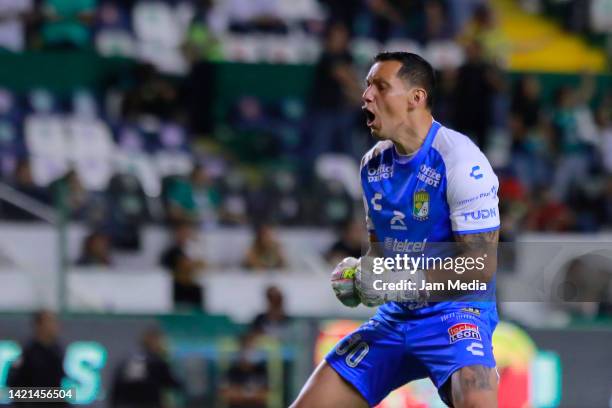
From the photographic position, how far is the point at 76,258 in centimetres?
1027

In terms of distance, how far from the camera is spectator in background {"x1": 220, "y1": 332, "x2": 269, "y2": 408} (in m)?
9.91

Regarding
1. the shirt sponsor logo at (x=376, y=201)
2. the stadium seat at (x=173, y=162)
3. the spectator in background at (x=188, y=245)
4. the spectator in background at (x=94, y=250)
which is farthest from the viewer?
the stadium seat at (x=173, y=162)

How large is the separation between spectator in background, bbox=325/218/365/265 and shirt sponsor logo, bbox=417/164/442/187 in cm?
518

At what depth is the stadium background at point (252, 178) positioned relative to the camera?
1001 cm

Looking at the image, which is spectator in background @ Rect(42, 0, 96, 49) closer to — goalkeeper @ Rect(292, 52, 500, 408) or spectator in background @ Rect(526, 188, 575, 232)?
spectator in background @ Rect(526, 188, 575, 232)

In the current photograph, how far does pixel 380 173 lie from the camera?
6.09 m

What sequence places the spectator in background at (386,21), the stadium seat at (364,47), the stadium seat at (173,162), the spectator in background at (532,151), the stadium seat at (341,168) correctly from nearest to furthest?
the stadium seat at (341,168) < the stadium seat at (173,162) < the spectator in background at (532,151) < the stadium seat at (364,47) < the spectator in background at (386,21)

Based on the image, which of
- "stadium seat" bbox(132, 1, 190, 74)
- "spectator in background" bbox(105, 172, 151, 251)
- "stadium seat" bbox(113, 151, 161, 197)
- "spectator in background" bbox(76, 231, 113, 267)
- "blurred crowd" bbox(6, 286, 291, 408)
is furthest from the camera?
"stadium seat" bbox(132, 1, 190, 74)

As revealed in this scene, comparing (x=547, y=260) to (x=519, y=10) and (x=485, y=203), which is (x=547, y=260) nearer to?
(x=485, y=203)

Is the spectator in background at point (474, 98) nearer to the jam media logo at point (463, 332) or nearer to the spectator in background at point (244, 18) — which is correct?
the spectator in background at point (244, 18)

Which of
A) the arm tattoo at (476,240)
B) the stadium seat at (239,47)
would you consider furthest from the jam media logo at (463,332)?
the stadium seat at (239,47)

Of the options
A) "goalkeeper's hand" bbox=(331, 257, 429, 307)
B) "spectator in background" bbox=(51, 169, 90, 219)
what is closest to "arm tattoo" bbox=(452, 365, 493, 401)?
"goalkeeper's hand" bbox=(331, 257, 429, 307)

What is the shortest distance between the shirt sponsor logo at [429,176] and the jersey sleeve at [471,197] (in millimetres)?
64

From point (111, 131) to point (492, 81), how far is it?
157 inches
